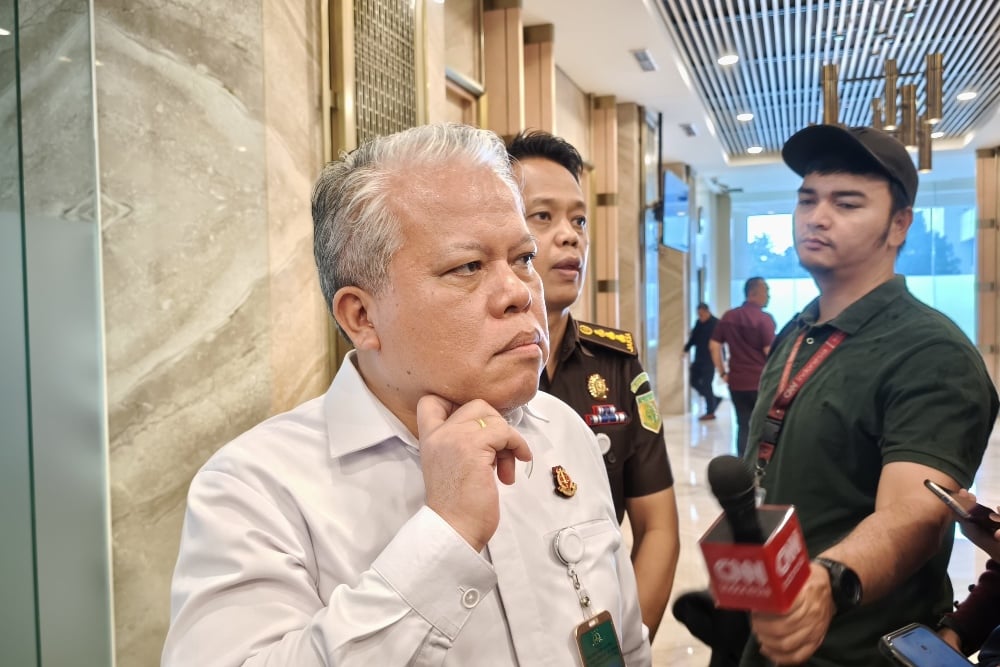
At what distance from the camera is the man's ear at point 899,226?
1736 millimetres

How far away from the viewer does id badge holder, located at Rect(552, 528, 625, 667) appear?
1062 mm

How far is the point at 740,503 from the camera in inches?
33.4

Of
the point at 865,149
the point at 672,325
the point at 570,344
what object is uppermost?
the point at 865,149

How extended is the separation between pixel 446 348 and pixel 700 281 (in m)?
12.9

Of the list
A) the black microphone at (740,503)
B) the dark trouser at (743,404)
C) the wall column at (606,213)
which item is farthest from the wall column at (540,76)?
the black microphone at (740,503)

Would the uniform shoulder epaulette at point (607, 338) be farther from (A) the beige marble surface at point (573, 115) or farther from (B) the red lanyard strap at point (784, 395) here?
(A) the beige marble surface at point (573, 115)

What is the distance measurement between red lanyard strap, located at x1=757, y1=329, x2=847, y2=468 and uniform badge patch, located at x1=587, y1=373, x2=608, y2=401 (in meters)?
0.40

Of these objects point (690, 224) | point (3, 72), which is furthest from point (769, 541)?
point (690, 224)

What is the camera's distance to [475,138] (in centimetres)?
109

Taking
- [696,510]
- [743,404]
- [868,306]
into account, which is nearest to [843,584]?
[868,306]

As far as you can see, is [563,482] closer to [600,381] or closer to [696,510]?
[600,381]

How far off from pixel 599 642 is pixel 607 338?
1042 millimetres

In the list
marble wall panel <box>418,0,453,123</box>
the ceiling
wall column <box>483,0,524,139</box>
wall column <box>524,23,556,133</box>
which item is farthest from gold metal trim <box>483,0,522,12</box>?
marble wall panel <box>418,0,453,123</box>

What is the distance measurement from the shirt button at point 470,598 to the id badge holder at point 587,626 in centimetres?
29
